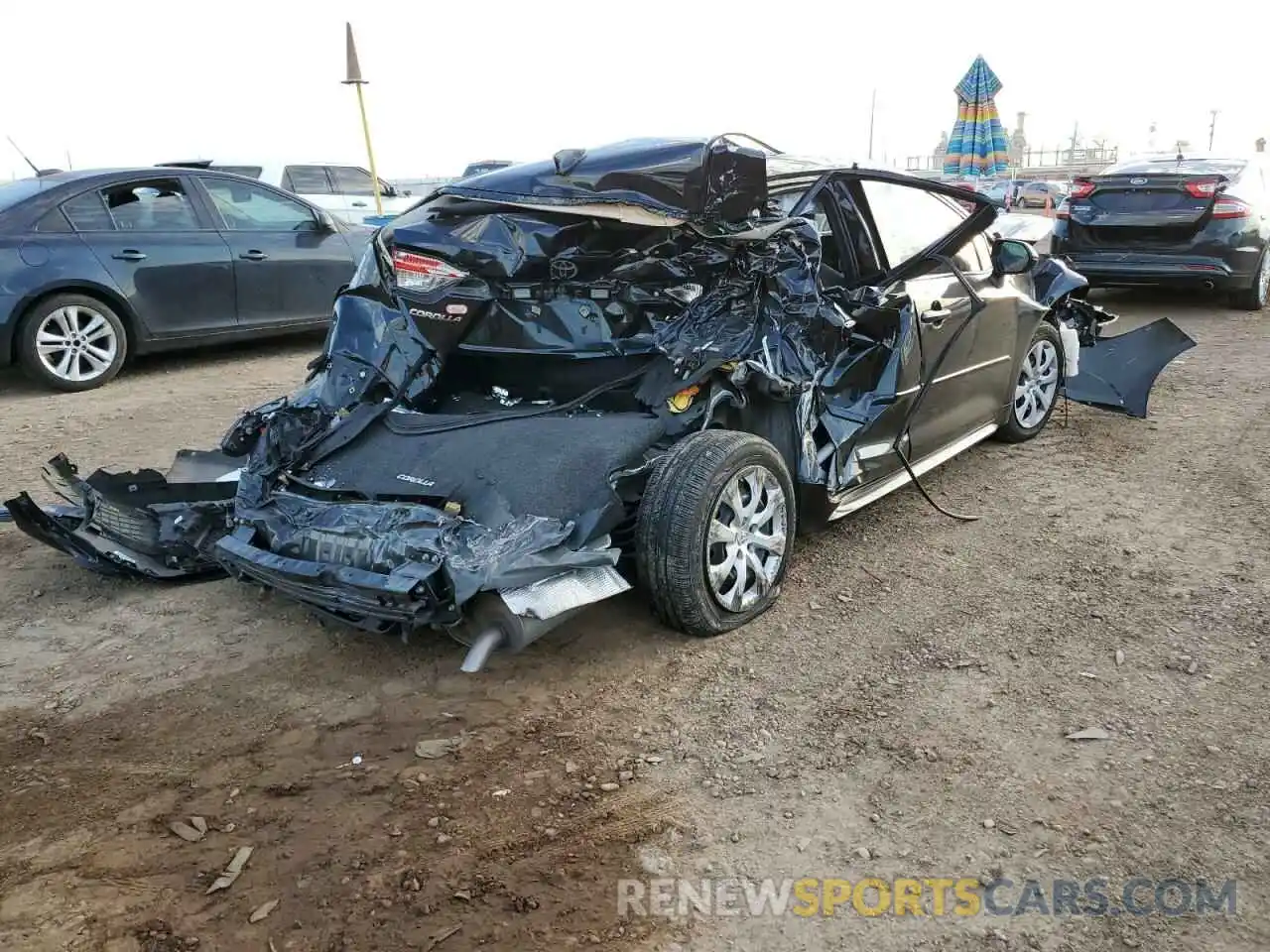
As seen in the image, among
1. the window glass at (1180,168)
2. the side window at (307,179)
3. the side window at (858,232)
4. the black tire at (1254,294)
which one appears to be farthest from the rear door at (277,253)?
Answer: the black tire at (1254,294)

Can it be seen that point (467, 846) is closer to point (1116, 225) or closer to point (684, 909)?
point (684, 909)

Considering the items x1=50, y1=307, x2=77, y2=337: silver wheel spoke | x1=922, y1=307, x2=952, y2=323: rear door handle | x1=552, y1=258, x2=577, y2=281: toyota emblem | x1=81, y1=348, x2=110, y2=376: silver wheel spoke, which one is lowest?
x1=81, y1=348, x2=110, y2=376: silver wheel spoke

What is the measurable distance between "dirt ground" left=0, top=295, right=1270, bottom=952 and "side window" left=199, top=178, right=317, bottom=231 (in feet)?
13.9

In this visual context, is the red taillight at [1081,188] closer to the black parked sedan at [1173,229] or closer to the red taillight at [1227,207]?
the black parked sedan at [1173,229]

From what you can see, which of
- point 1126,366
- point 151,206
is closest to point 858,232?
point 1126,366

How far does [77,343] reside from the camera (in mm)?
7176

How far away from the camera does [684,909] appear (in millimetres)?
2188

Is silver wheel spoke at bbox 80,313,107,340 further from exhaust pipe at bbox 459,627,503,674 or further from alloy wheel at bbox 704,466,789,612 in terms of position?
alloy wheel at bbox 704,466,789,612

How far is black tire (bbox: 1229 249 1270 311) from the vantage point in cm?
911

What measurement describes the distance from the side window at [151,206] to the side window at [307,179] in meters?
3.65

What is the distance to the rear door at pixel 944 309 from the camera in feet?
14.0

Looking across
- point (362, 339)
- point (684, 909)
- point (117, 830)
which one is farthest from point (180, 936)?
point (362, 339)

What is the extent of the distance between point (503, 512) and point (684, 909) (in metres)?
1.42

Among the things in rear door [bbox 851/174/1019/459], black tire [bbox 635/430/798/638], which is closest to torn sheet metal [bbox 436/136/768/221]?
rear door [bbox 851/174/1019/459]
